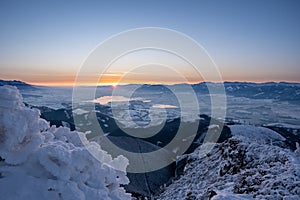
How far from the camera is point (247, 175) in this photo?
622 inches

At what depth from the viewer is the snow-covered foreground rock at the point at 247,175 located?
11820 mm

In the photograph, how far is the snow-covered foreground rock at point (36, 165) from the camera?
26.5 ft

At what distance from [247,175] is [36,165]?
12046 mm

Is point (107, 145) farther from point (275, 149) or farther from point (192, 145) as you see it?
point (275, 149)

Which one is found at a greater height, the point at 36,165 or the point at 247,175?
the point at 36,165

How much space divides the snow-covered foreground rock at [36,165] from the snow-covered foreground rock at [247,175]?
5225mm

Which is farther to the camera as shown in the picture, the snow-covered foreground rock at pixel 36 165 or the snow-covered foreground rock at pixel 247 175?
the snow-covered foreground rock at pixel 247 175

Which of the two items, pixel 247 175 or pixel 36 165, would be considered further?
pixel 247 175

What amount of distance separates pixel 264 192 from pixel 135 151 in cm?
8215

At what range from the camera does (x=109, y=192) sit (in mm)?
9875

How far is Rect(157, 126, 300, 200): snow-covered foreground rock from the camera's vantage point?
11.8m

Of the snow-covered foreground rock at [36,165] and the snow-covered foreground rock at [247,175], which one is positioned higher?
the snow-covered foreground rock at [36,165]

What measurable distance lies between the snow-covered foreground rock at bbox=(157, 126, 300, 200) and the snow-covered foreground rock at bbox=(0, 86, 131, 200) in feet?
17.1

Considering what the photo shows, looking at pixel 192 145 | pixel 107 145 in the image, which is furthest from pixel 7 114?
pixel 192 145
